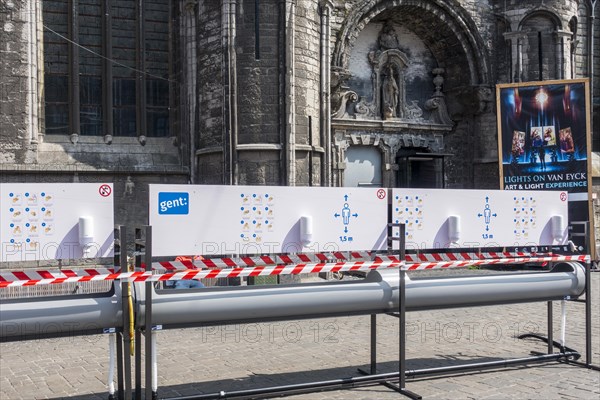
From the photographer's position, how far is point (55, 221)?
4.75 meters

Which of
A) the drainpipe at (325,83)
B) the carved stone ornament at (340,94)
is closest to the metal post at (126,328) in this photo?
the drainpipe at (325,83)

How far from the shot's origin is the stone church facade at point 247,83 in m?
13.2

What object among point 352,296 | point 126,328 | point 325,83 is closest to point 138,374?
point 126,328

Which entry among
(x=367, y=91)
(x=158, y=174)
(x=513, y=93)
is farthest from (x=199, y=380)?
(x=367, y=91)

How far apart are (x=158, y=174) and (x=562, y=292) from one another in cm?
972

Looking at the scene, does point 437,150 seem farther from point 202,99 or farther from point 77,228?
point 77,228

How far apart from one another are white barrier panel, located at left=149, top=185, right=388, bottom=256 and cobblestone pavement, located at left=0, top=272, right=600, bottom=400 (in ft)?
4.35

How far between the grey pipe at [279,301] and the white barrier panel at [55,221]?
367mm

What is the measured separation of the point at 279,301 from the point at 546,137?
454 inches

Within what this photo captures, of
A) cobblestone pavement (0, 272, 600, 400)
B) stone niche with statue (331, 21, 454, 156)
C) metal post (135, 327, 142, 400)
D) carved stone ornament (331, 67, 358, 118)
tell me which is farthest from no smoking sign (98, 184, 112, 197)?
stone niche with statue (331, 21, 454, 156)

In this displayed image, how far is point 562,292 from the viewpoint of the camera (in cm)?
658

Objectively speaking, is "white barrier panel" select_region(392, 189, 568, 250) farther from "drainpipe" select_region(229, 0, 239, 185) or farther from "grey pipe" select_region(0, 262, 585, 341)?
"drainpipe" select_region(229, 0, 239, 185)

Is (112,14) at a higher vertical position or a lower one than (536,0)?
lower

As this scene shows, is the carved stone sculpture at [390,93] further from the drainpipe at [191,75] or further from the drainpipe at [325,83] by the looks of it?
the drainpipe at [191,75]
